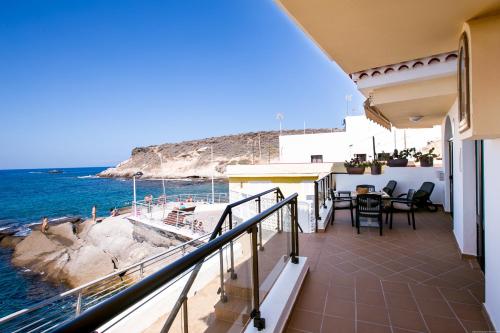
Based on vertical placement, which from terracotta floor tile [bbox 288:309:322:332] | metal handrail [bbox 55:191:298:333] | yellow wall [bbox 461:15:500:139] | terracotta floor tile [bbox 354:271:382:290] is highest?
yellow wall [bbox 461:15:500:139]

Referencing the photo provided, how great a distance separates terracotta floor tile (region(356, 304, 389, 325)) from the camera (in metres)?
2.52

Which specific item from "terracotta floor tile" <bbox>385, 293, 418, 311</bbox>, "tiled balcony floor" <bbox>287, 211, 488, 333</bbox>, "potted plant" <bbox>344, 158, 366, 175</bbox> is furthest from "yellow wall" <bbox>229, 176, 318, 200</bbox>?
"terracotta floor tile" <bbox>385, 293, 418, 311</bbox>

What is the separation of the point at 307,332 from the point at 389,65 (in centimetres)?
291

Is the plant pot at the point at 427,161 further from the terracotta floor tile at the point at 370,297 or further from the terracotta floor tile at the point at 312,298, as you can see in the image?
the terracotta floor tile at the point at 312,298

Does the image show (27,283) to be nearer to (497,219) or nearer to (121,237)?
(121,237)

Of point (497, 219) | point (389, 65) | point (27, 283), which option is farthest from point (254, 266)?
point (27, 283)

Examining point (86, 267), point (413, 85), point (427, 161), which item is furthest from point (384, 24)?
point (86, 267)

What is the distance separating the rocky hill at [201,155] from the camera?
6488 centimetres

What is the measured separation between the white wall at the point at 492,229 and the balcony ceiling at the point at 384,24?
105 cm

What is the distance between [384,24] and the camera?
203cm

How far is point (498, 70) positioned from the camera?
1688 mm

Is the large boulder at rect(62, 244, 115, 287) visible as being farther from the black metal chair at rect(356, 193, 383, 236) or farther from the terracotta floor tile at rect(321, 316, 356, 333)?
the terracotta floor tile at rect(321, 316, 356, 333)

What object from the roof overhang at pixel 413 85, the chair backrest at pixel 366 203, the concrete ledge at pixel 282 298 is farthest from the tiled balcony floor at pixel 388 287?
the roof overhang at pixel 413 85

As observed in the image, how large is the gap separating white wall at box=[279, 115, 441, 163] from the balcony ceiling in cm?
1926
